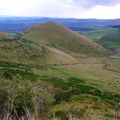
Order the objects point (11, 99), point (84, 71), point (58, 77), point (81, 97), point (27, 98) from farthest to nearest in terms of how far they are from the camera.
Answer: point (84, 71) → point (58, 77) → point (81, 97) → point (27, 98) → point (11, 99)

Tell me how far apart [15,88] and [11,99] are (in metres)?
6.91

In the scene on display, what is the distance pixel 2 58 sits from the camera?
197 m

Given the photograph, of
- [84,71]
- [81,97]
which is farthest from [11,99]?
[84,71]

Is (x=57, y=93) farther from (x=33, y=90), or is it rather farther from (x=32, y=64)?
(x=32, y=64)

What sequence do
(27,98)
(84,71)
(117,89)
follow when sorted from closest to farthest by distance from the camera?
(27,98)
(117,89)
(84,71)

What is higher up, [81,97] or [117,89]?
[81,97]

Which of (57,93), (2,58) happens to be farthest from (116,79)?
(57,93)

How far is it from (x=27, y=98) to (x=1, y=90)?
539 centimetres

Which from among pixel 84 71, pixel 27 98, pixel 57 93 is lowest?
pixel 84 71

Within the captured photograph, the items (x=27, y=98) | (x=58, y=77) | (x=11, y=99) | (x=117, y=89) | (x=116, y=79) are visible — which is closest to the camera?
(x=11, y=99)

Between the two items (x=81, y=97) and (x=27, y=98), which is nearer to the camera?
(x=27, y=98)

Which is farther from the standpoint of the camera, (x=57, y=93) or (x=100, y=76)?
(x=100, y=76)

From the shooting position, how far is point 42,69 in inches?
7279

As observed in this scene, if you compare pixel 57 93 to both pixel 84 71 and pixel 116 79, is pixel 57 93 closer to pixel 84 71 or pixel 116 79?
pixel 116 79
